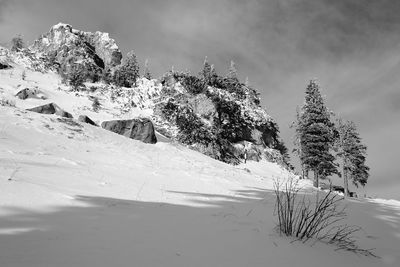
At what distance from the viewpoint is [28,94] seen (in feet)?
68.9

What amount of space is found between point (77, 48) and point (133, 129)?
47750 mm

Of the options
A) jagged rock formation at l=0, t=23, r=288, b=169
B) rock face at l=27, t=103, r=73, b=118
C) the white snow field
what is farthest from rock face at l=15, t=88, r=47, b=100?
the white snow field

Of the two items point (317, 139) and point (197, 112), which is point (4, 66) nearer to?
point (197, 112)

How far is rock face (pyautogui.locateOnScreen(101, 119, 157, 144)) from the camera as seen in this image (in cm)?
1844

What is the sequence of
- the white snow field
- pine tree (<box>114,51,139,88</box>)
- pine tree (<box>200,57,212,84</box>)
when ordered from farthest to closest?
pine tree (<box>114,51,139,88</box>)
pine tree (<box>200,57,212,84</box>)
the white snow field

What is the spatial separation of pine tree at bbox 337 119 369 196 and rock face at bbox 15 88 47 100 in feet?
91.7

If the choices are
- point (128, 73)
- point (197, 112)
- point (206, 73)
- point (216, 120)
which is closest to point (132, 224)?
point (197, 112)

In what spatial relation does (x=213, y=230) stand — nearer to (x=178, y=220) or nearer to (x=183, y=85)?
(x=178, y=220)

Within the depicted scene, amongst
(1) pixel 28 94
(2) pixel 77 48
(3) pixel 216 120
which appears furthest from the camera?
(2) pixel 77 48

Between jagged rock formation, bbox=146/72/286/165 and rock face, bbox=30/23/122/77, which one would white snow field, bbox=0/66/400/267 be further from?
rock face, bbox=30/23/122/77

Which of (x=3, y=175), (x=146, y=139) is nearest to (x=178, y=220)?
(x=3, y=175)

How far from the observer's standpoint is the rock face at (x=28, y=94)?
20547 millimetres

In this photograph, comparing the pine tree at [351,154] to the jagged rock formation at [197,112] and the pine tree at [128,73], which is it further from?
the pine tree at [128,73]

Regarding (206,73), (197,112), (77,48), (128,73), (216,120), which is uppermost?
(77,48)
